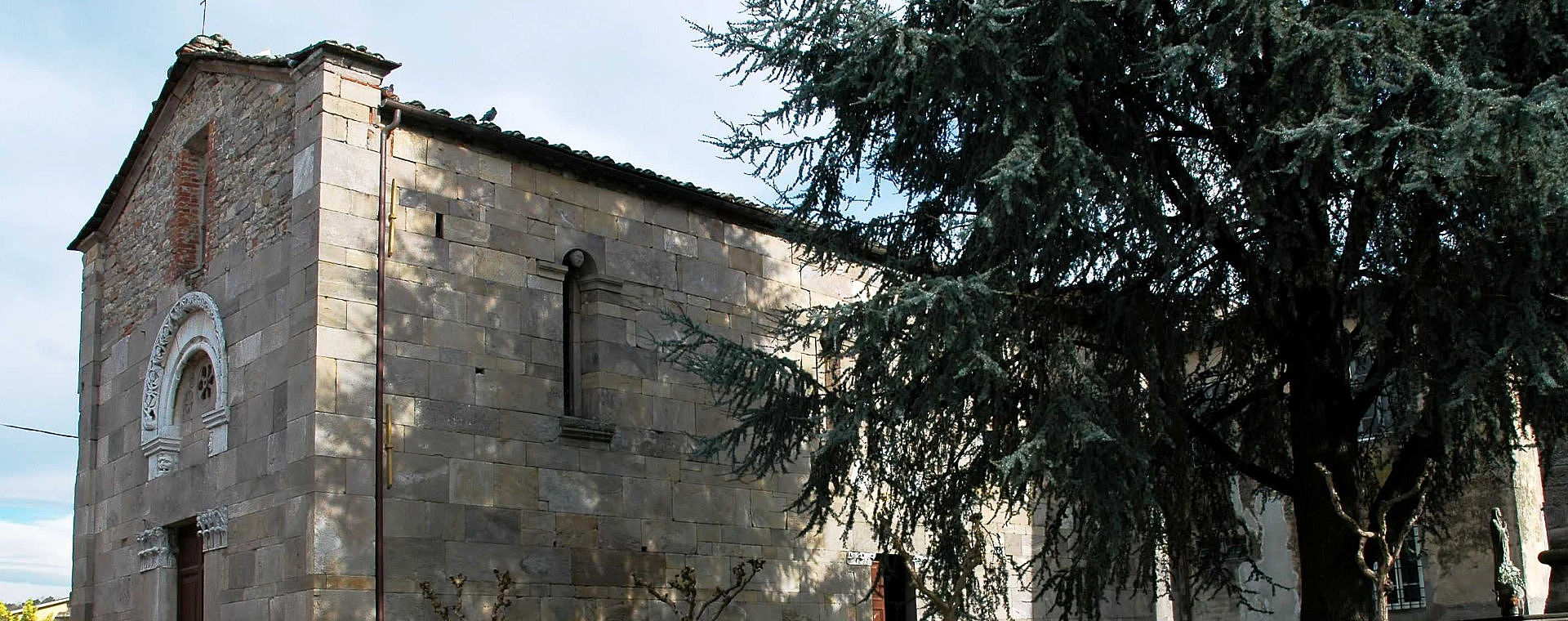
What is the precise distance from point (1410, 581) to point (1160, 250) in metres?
10.9

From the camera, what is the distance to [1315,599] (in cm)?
1050

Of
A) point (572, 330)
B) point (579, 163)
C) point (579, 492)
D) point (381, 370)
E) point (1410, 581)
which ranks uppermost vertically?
point (579, 163)

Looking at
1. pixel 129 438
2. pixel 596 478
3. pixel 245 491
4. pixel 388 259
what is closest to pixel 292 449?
pixel 245 491

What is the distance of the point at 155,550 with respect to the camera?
510 inches

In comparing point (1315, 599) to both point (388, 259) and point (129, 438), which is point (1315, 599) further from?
point (129, 438)

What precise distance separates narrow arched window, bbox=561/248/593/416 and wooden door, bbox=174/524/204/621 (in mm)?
3403

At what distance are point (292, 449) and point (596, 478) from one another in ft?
9.05

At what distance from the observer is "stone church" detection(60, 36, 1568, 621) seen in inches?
446

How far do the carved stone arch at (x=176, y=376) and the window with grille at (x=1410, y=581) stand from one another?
14521mm

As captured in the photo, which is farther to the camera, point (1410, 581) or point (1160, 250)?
point (1410, 581)

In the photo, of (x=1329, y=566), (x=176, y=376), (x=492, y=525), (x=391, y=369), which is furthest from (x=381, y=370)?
(x=1329, y=566)

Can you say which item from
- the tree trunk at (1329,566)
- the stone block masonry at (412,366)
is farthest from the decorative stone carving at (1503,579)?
the stone block masonry at (412,366)

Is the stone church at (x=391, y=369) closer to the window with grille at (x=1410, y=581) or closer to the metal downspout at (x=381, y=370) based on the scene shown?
the metal downspout at (x=381, y=370)

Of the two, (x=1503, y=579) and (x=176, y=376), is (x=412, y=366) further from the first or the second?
(x=1503, y=579)
